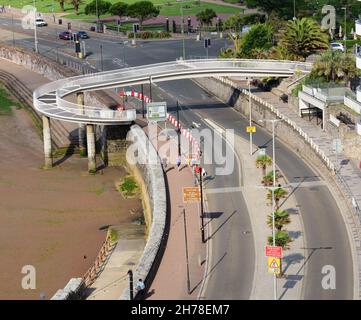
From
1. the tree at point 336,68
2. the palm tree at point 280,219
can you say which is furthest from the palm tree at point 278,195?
the tree at point 336,68

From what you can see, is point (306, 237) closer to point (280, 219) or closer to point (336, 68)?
point (280, 219)

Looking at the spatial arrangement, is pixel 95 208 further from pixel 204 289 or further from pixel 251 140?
pixel 204 289

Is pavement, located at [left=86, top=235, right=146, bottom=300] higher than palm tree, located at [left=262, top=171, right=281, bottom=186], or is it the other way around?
palm tree, located at [left=262, top=171, right=281, bottom=186]

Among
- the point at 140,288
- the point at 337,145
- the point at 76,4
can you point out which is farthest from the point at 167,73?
the point at 76,4

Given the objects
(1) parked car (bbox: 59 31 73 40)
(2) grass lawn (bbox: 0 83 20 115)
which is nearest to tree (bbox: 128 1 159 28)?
(1) parked car (bbox: 59 31 73 40)

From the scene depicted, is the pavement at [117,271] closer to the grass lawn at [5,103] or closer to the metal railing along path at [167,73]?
the metal railing along path at [167,73]

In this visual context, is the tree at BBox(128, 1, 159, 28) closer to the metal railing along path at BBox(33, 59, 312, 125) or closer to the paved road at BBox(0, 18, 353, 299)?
the metal railing along path at BBox(33, 59, 312, 125)
